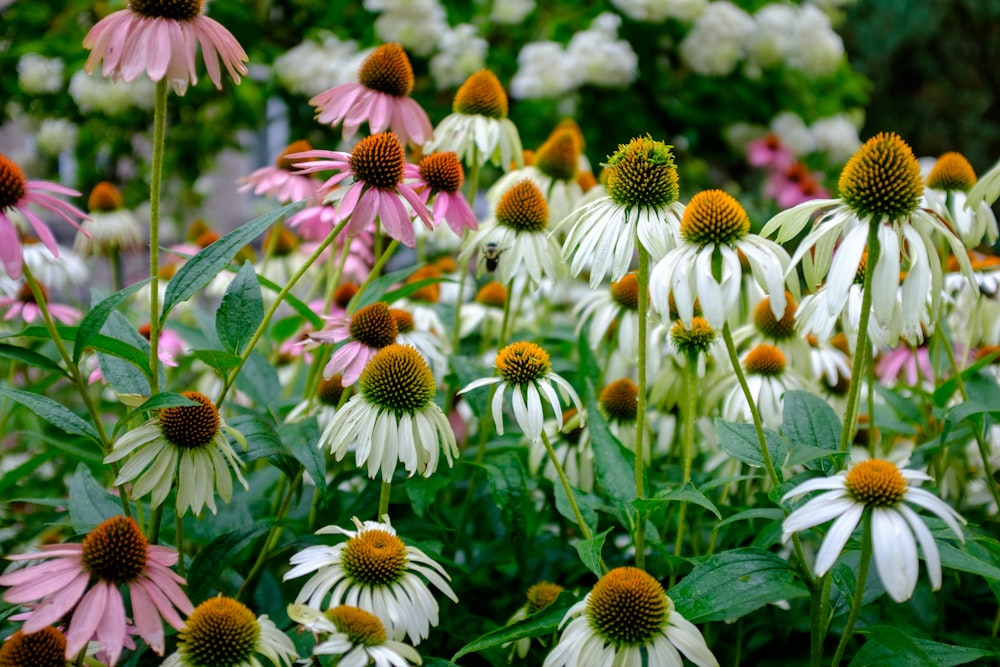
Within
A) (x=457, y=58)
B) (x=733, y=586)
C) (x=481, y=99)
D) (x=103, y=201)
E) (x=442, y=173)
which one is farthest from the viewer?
(x=457, y=58)

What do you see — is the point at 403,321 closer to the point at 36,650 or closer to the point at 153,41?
the point at 153,41

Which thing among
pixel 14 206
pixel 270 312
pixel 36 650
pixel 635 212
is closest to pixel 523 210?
pixel 635 212

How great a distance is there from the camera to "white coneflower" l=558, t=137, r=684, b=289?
95 cm

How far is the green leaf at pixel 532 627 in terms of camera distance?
34.4 inches

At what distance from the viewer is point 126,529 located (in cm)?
83

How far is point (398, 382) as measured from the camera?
98 cm

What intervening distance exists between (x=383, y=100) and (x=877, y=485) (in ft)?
2.95

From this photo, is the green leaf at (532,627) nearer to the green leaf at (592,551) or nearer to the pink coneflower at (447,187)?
the green leaf at (592,551)

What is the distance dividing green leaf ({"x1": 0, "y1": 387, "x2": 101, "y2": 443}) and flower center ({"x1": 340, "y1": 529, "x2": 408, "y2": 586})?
318mm

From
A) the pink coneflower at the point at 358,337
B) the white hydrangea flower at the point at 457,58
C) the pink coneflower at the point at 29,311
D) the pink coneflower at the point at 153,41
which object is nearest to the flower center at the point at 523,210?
the pink coneflower at the point at 358,337

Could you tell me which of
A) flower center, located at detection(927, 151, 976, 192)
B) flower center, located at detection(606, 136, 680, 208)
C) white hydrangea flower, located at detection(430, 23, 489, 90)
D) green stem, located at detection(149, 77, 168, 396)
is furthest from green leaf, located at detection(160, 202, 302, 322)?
white hydrangea flower, located at detection(430, 23, 489, 90)

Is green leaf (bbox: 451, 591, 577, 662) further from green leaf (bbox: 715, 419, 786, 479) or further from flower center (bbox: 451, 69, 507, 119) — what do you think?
flower center (bbox: 451, 69, 507, 119)

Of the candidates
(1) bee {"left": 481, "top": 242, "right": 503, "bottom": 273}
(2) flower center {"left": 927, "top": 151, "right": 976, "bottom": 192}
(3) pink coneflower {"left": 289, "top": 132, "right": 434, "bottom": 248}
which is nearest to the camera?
(3) pink coneflower {"left": 289, "top": 132, "right": 434, "bottom": 248}

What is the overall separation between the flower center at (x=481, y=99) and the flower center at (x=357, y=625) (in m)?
0.92
